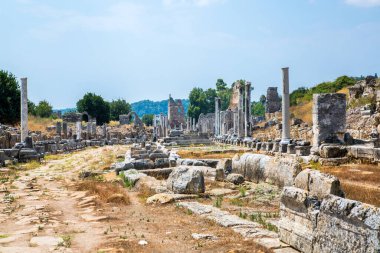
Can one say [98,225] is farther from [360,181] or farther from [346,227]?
[360,181]

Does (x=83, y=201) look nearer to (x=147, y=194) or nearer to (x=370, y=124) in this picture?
(x=147, y=194)

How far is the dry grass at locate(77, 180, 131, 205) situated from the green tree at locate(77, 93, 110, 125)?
75197 mm

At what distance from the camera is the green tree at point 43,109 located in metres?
75.6

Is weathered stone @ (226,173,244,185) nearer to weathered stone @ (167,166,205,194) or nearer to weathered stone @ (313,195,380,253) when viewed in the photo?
weathered stone @ (167,166,205,194)

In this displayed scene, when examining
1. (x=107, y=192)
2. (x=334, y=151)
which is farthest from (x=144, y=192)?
(x=334, y=151)

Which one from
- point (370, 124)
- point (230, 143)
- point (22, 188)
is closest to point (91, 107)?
point (230, 143)

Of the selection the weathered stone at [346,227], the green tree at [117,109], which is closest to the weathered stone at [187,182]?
the weathered stone at [346,227]

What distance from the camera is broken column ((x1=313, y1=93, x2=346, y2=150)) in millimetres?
19234

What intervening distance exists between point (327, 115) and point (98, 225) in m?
14.0

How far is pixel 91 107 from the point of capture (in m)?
86.8

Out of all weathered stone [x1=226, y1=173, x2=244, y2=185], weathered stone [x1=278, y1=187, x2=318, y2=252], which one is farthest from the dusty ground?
weathered stone [x1=226, y1=173, x2=244, y2=185]

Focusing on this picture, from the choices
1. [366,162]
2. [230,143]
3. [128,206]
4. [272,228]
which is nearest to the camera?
[272,228]

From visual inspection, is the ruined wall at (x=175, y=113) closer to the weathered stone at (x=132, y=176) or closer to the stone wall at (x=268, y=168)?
the weathered stone at (x=132, y=176)

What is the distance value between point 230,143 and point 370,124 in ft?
45.3
